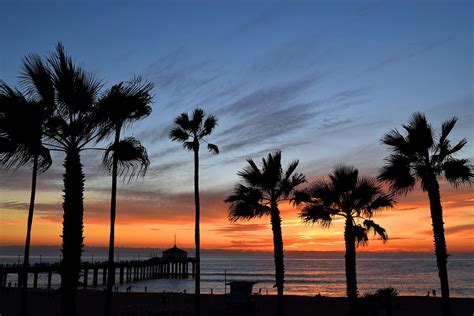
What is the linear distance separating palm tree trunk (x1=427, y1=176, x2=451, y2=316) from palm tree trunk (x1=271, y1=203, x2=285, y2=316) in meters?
7.43

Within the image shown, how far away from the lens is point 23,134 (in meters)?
11.5

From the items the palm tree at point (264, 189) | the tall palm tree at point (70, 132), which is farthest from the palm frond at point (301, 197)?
the tall palm tree at point (70, 132)

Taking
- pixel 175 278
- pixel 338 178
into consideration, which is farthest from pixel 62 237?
pixel 175 278

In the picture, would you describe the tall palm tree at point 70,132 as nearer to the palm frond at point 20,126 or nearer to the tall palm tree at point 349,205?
the palm frond at point 20,126

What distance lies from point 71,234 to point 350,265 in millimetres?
11892

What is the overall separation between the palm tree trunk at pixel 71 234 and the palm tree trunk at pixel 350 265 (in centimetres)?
1144

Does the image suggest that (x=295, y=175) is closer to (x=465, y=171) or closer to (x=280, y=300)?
(x=280, y=300)

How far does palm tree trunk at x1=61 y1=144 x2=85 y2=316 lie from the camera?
1178 cm

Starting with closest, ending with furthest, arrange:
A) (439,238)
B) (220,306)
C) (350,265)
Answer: (439,238)
(350,265)
(220,306)

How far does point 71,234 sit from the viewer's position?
38.8ft

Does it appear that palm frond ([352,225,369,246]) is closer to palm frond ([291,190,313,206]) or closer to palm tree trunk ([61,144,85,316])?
palm frond ([291,190,313,206])

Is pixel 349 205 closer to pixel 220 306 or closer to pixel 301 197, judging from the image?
pixel 301 197

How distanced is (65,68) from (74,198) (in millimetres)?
3437

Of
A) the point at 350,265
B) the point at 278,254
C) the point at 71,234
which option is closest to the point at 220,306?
the point at 278,254
